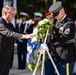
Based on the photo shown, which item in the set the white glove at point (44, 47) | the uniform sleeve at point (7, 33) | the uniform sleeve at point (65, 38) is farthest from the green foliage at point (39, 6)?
the white glove at point (44, 47)

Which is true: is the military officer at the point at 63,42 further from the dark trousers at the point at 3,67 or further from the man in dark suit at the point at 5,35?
the dark trousers at the point at 3,67

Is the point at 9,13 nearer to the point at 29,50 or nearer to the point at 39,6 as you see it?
the point at 29,50

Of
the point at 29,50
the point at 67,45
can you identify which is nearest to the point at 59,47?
the point at 67,45

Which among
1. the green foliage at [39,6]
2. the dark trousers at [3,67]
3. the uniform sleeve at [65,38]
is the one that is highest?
the green foliage at [39,6]

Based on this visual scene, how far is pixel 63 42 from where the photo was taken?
6117mm

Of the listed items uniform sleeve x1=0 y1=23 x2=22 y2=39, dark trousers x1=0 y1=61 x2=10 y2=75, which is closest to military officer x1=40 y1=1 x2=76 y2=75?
uniform sleeve x1=0 y1=23 x2=22 y2=39

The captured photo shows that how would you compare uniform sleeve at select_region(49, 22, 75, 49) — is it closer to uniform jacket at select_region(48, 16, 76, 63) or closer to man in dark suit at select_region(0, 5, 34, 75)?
uniform jacket at select_region(48, 16, 76, 63)

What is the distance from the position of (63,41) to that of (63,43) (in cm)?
5

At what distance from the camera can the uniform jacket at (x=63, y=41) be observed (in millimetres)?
6137

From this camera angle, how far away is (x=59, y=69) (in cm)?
645

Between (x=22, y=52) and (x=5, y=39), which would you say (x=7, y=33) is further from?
(x=22, y=52)

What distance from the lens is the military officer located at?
242 inches

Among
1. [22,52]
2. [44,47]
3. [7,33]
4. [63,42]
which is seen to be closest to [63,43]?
[63,42]

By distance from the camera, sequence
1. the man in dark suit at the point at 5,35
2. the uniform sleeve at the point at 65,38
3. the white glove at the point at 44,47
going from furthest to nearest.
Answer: the man in dark suit at the point at 5,35
the uniform sleeve at the point at 65,38
the white glove at the point at 44,47
